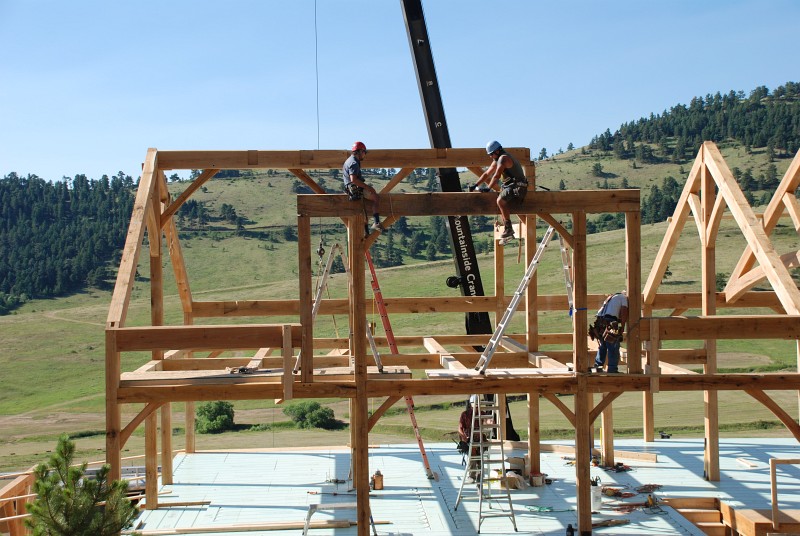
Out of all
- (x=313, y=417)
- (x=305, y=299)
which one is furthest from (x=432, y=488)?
(x=313, y=417)

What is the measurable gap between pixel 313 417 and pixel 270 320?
18872 millimetres

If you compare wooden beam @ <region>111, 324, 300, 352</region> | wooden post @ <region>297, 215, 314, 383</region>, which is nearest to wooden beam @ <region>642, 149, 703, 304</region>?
wooden post @ <region>297, 215, 314, 383</region>

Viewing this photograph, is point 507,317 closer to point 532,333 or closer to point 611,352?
point 611,352

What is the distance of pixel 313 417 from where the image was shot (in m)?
34.2

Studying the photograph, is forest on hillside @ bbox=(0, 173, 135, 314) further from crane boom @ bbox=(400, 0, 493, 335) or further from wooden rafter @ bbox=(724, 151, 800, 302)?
wooden rafter @ bbox=(724, 151, 800, 302)

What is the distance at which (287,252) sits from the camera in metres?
78.9

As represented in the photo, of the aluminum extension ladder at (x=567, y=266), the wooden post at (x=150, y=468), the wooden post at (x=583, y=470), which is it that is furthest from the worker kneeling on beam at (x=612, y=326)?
the wooden post at (x=150, y=468)

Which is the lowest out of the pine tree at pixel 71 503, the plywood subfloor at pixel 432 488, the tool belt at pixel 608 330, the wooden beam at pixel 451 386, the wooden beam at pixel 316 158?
the plywood subfloor at pixel 432 488

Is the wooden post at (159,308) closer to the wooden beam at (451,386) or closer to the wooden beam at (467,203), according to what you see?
the wooden beam at (451,386)

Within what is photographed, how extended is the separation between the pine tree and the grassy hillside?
28.4 ft

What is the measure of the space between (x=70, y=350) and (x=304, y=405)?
2664 cm

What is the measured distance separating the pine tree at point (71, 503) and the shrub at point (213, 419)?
2621 cm

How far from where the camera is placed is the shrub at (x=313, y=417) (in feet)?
112

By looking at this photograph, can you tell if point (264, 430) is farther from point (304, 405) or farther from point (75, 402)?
point (75, 402)
